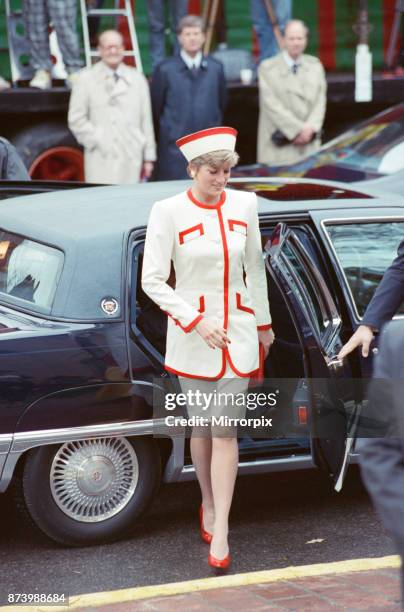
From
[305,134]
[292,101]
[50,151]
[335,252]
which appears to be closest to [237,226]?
[335,252]

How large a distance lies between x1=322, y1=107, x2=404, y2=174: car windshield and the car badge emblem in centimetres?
369

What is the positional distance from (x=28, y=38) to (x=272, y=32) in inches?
101

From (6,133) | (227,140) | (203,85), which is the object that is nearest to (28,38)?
(6,133)

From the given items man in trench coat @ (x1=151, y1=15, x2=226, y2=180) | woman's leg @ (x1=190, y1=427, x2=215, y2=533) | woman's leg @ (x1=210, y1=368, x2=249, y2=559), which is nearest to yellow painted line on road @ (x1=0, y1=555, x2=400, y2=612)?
woman's leg @ (x1=210, y1=368, x2=249, y2=559)

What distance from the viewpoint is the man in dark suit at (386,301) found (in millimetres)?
4867

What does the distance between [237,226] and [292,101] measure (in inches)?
256

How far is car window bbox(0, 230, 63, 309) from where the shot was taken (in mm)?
5727

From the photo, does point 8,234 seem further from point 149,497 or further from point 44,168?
point 44,168

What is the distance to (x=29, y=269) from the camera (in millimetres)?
5883

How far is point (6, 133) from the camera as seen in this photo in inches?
466

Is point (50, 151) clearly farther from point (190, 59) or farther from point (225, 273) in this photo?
point (225, 273)

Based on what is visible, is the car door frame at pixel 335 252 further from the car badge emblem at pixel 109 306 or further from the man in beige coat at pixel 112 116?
the man in beige coat at pixel 112 116

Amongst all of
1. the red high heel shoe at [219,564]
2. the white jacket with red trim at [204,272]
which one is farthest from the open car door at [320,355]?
the red high heel shoe at [219,564]

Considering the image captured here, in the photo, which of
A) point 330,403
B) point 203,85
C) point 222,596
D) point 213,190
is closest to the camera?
point 222,596
